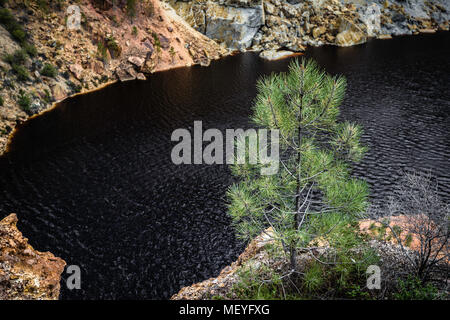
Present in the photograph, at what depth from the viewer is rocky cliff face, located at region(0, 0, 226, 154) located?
37.0 m

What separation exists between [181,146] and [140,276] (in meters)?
15.6

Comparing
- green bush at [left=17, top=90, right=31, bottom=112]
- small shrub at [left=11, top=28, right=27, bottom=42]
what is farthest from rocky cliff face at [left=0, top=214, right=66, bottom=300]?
small shrub at [left=11, top=28, right=27, bottom=42]

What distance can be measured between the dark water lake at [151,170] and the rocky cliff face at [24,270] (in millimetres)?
710

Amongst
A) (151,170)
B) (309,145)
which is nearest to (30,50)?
(151,170)

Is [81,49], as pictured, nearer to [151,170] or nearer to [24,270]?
[151,170]

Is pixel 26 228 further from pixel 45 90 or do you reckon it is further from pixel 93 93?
pixel 93 93

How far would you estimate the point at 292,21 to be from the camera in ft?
254

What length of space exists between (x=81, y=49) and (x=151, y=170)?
31.8 metres

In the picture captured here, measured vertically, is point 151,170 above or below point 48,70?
below

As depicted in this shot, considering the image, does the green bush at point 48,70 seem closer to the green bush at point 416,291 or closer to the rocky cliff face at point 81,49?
the rocky cliff face at point 81,49

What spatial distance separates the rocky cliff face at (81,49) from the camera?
37.0 meters

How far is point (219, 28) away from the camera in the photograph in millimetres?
72062

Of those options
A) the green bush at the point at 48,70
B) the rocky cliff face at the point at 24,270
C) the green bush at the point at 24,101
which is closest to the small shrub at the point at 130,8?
the green bush at the point at 48,70
